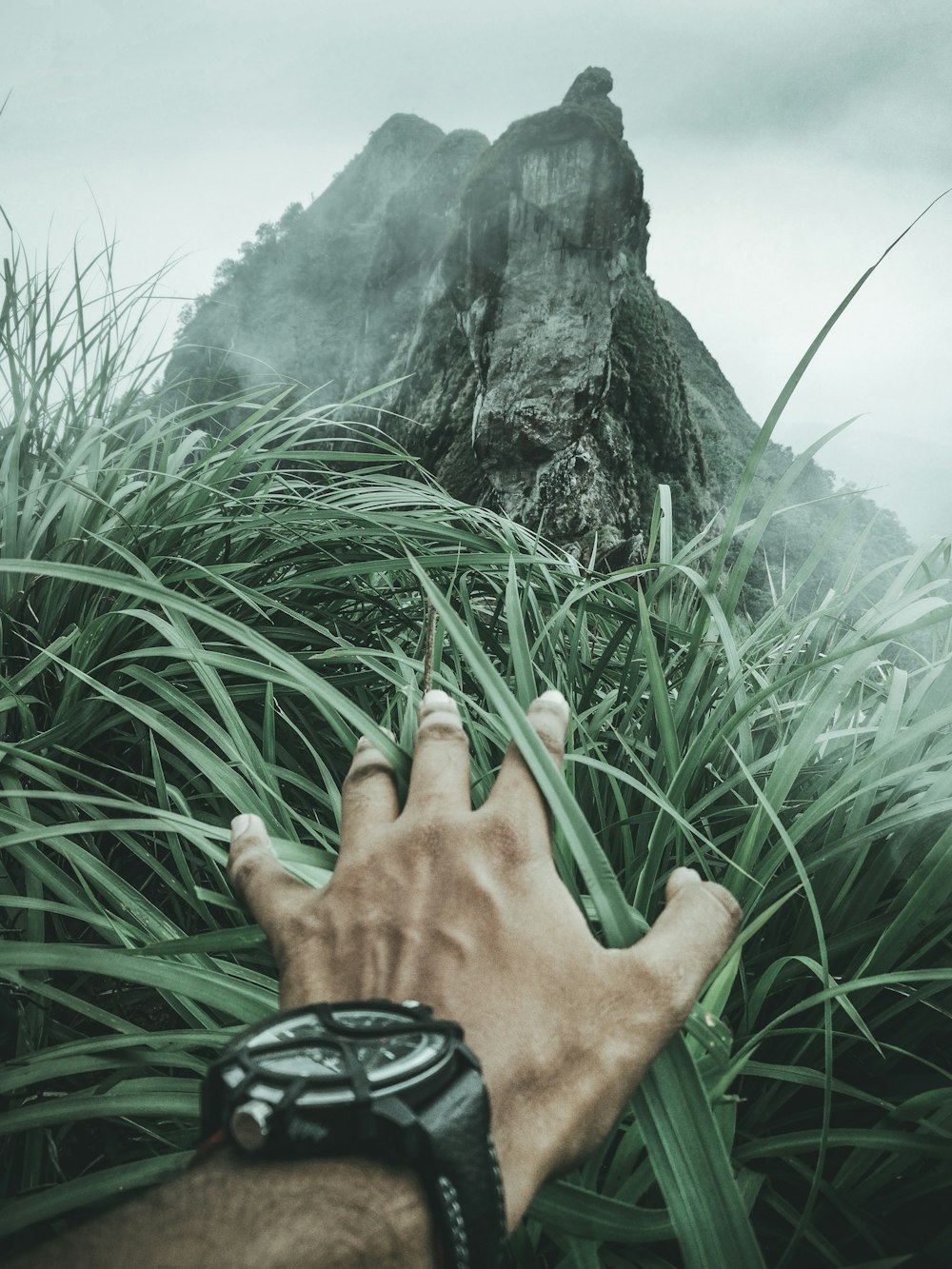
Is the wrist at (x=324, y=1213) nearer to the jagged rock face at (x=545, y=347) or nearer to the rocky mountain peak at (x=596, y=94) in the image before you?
the jagged rock face at (x=545, y=347)

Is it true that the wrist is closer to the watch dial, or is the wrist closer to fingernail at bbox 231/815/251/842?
the watch dial

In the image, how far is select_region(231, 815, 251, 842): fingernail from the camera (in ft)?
1.28

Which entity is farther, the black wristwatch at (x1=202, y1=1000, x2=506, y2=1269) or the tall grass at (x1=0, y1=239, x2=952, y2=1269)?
the tall grass at (x1=0, y1=239, x2=952, y2=1269)

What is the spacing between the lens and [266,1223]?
0.72 feet

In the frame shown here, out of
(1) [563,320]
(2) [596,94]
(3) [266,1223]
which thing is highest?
(2) [596,94]

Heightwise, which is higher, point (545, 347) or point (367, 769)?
point (545, 347)

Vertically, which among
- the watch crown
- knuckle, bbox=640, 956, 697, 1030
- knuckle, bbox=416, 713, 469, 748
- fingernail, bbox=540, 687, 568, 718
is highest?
fingernail, bbox=540, 687, 568, 718

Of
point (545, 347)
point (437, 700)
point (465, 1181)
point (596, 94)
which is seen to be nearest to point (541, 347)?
point (545, 347)

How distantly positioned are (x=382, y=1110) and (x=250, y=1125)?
A: 47mm

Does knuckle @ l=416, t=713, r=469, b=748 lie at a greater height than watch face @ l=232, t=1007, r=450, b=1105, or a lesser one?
greater

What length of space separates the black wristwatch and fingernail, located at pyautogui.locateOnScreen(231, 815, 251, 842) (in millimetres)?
138

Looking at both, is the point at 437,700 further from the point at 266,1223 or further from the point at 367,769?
the point at 266,1223

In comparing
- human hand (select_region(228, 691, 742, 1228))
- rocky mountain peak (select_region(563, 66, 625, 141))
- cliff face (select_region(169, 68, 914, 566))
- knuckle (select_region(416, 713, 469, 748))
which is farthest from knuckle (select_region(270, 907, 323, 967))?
rocky mountain peak (select_region(563, 66, 625, 141))

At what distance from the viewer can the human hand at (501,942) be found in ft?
0.94
